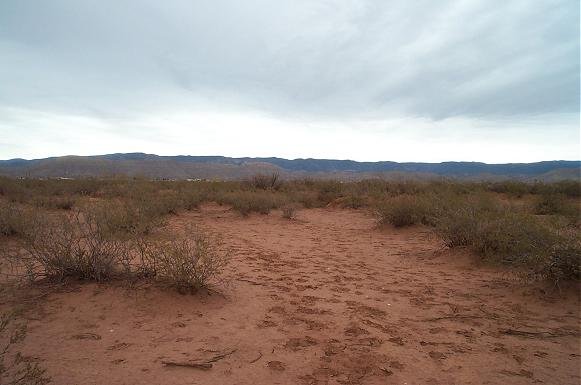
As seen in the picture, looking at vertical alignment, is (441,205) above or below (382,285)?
above

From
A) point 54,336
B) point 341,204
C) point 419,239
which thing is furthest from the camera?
point 341,204

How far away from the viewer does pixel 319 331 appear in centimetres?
427

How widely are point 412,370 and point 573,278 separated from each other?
133 inches

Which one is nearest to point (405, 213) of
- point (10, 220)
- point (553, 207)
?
point (553, 207)

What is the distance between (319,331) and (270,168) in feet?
320

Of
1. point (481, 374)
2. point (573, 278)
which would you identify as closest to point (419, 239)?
point (573, 278)

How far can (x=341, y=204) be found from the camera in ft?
57.6

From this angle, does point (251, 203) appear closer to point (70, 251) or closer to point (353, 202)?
point (353, 202)

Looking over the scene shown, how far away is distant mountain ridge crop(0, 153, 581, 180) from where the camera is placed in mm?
71500

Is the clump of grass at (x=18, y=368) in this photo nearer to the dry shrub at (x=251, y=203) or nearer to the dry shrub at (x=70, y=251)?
the dry shrub at (x=70, y=251)

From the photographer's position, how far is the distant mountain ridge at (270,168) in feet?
235

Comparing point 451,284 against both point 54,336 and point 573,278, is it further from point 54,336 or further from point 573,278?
point 54,336

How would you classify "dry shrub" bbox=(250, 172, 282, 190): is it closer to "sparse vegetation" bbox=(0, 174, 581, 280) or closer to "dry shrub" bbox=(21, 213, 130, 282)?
"sparse vegetation" bbox=(0, 174, 581, 280)

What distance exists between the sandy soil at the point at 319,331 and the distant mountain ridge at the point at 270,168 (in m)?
50.3
